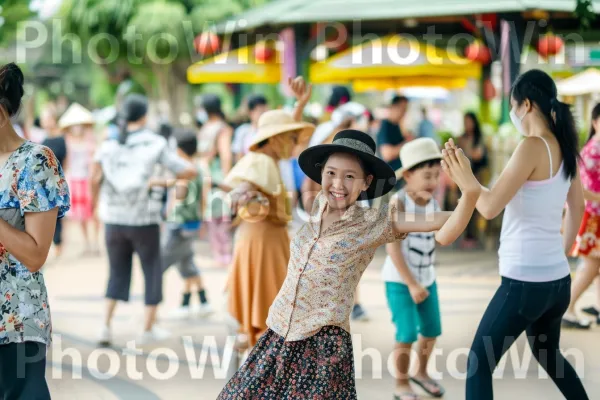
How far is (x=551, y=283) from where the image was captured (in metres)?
4.02

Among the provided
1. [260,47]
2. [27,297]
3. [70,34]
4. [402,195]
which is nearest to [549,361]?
[402,195]

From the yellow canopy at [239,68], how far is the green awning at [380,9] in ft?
5.81

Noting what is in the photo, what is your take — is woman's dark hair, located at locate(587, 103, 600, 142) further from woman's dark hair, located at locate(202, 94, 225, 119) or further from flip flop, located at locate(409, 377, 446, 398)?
woman's dark hair, located at locate(202, 94, 225, 119)

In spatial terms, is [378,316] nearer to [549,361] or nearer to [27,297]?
[549,361]

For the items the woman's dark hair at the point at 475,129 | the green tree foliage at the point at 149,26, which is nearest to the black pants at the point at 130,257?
the woman's dark hair at the point at 475,129

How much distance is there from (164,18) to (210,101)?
44.9 feet

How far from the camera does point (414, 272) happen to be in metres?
5.08

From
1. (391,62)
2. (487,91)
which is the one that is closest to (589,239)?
(391,62)

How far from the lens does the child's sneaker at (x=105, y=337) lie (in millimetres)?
6617

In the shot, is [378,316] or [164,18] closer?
[378,316]

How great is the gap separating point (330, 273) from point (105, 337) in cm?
347

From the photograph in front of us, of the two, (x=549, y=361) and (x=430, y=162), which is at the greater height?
(x=430, y=162)

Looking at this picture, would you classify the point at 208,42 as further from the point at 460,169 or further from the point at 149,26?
the point at 460,169

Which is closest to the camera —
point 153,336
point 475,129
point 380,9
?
point 153,336
